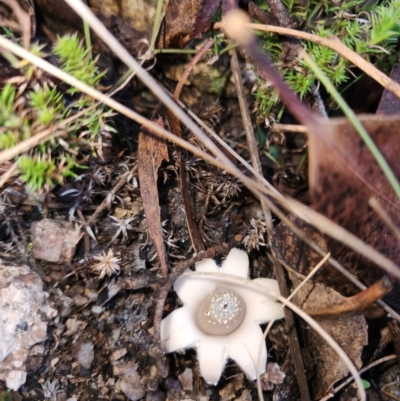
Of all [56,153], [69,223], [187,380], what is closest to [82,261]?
[69,223]

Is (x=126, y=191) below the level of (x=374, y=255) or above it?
above

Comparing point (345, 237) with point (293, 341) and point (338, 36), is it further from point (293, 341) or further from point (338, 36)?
point (338, 36)

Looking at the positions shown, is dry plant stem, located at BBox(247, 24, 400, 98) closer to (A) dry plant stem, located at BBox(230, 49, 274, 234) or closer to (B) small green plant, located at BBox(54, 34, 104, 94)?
(A) dry plant stem, located at BBox(230, 49, 274, 234)

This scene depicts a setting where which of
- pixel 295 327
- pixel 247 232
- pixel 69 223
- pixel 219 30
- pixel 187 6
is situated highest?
pixel 187 6

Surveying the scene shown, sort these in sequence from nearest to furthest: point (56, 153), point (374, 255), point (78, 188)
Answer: point (374, 255) → point (56, 153) → point (78, 188)

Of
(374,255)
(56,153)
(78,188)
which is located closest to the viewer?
(374,255)

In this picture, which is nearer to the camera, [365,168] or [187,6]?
[365,168]

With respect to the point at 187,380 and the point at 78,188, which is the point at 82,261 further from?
the point at 187,380

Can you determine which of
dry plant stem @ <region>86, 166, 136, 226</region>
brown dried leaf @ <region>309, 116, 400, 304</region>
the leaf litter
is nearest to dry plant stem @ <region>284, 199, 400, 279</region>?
brown dried leaf @ <region>309, 116, 400, 304</region>
